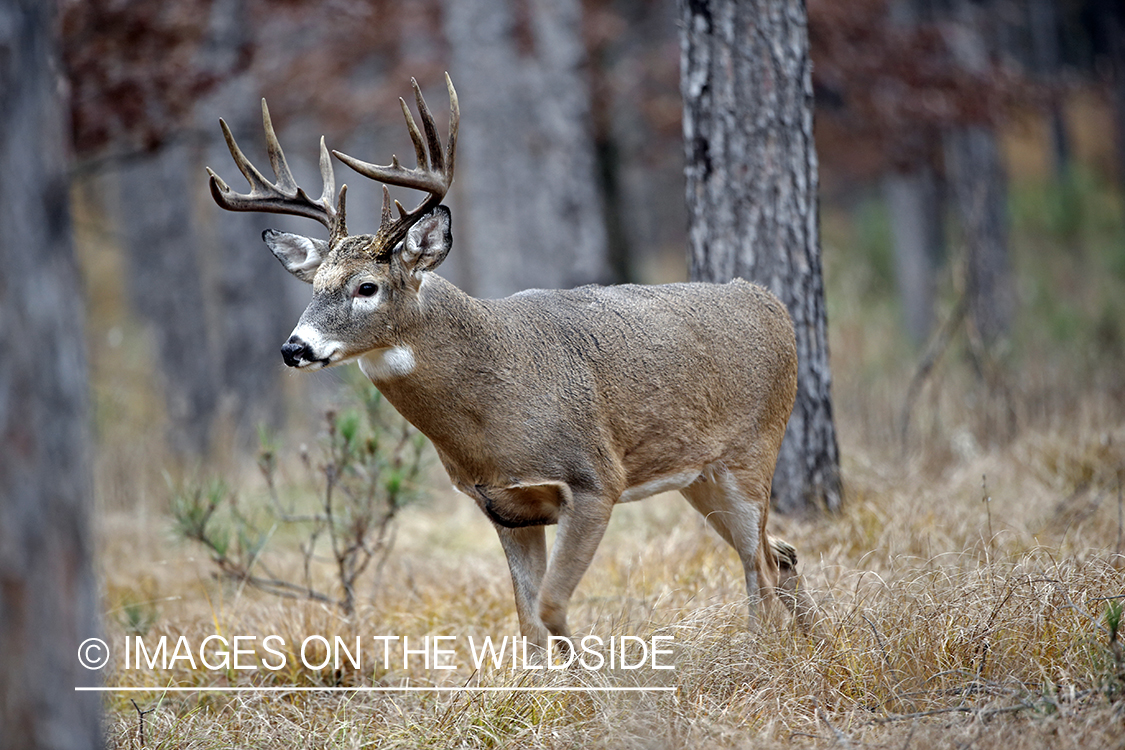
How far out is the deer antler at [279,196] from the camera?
12.8 ft

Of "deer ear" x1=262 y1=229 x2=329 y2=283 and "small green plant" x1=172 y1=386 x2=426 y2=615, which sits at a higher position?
"deer ear" x1=262 y1=229 x2=329 y2=283

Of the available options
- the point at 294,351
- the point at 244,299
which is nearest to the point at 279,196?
the point at 294,351

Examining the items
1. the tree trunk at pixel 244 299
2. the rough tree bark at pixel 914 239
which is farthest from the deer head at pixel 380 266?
the rough tree bark at pixel 914 239

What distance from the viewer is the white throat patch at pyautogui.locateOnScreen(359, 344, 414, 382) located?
3.71 metres

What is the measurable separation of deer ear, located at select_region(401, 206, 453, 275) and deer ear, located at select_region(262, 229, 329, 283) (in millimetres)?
460

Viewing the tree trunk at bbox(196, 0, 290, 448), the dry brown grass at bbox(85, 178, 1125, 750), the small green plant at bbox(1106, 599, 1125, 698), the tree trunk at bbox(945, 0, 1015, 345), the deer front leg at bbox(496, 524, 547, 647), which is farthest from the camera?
the tree trunk at bbox(945, 0, 1015, 345)

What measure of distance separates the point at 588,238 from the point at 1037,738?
7657 mm

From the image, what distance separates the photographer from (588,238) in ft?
32.9

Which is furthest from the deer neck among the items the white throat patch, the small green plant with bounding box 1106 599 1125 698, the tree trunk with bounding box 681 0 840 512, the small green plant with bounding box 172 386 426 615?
the small green plant with bounding box 1106 599 1125 698

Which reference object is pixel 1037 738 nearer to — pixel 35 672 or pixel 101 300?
pixel 35 672

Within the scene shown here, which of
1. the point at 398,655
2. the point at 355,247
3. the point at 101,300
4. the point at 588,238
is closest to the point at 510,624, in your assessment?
the point at 398,655

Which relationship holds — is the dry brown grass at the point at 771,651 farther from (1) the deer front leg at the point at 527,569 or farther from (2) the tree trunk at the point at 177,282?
(2) the tree trunk at the point at 177,282

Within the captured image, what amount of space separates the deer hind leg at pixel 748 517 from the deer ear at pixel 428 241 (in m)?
1.41

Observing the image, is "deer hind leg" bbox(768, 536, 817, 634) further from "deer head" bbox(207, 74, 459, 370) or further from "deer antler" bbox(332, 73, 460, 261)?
"deer antler" bbox(332, 73, 460, 261)
